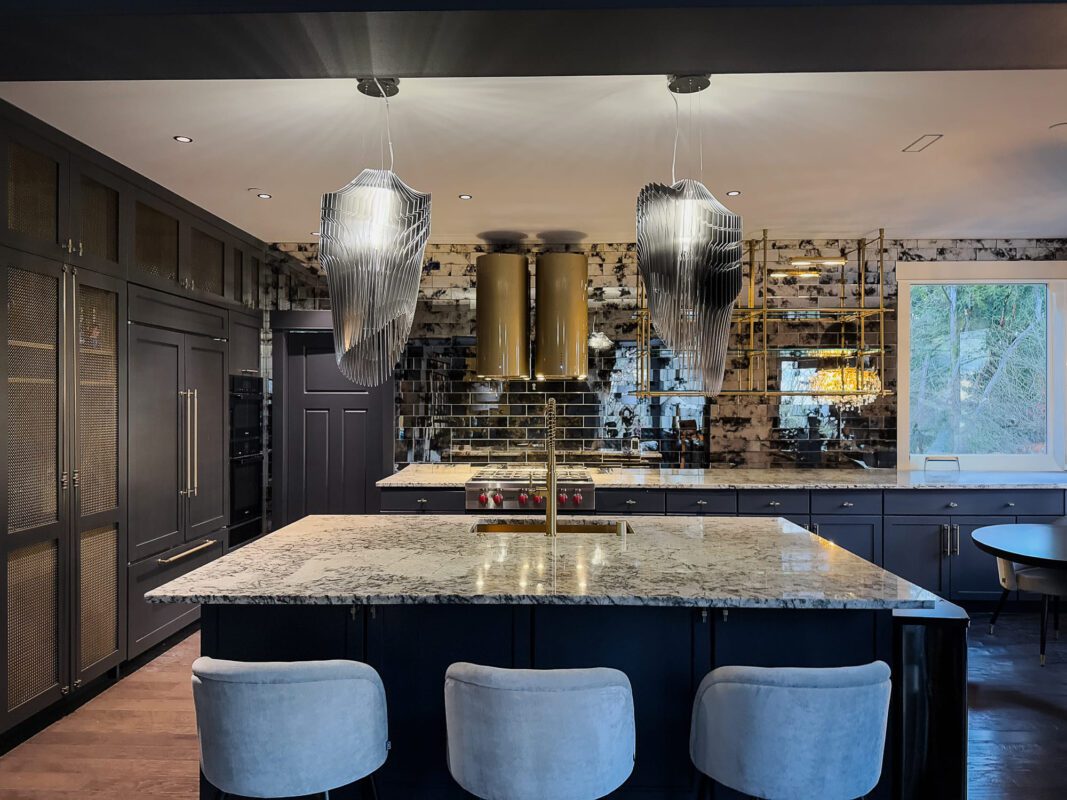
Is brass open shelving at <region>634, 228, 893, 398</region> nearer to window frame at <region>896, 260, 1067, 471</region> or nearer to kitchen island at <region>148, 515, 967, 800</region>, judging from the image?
window frame at <region>896, 260, 1067, 471</region>

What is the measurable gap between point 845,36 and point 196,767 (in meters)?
3.25

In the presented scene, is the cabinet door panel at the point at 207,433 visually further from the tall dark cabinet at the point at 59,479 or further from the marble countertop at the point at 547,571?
the marble countertop at the point at 547,571

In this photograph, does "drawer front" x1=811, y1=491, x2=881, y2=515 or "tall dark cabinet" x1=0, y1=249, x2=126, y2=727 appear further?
"drawer front" x1=811, y1=491, x2=881, y2=515

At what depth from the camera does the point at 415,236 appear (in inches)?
85.2

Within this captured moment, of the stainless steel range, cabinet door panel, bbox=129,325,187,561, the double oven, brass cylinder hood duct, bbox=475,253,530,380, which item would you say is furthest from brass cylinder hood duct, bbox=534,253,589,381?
cabinet door panel, bbox=129,325,187,561

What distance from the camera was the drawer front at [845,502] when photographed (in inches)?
→ 170

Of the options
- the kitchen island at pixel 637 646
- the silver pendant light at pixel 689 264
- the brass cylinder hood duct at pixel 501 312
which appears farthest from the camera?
the brass cylinder hood duct at pixel 501 312

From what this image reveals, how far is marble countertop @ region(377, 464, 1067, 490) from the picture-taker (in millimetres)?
4305

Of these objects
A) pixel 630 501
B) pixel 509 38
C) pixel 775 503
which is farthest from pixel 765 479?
pixel 509 38

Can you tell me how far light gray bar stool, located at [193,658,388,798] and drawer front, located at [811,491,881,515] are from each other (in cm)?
346

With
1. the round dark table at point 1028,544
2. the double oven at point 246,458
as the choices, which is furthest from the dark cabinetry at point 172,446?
the round dark table at point 1028,544

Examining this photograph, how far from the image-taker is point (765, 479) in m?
4.49

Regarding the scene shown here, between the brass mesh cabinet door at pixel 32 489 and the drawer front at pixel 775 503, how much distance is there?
359 cm

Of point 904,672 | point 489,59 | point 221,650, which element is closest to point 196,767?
point 221,650
